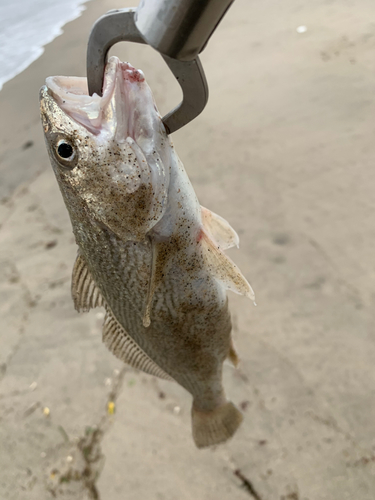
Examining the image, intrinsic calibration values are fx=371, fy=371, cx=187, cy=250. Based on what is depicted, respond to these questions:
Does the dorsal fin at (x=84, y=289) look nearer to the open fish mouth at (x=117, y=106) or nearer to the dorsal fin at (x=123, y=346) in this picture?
the dorsal fin at (x=123, y=346)

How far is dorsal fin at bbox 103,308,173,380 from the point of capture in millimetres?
1664

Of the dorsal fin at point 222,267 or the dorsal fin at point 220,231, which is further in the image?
the dorsal fin at point 220,231

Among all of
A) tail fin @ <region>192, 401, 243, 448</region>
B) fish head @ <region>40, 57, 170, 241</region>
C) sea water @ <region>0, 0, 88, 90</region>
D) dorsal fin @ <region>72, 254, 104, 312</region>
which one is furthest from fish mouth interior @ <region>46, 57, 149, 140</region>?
sea water @ <region>0, 0, 88, 90</region>

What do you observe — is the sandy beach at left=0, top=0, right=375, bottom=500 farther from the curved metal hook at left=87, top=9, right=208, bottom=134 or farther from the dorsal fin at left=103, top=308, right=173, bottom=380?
the curved metal hook at left=87, top=9, right=208, bottom=134

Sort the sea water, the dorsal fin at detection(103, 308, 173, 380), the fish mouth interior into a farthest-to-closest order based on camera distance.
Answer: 1. the sea water
2. the dorsal fin at detection(103, 308, 173, 380)
3. the fish mouth interior

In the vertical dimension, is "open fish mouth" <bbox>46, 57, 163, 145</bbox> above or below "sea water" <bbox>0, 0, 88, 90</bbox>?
above

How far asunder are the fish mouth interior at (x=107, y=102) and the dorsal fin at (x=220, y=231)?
53 centimetres

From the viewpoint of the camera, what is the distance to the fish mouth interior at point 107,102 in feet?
3.48

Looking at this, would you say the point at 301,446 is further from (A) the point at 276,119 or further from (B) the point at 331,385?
(A) the point at 276,119

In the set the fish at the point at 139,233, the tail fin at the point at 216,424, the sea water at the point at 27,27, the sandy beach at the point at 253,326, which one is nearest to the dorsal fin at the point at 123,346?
the fish at the point at 139,233

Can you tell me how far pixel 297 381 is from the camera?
2.61m

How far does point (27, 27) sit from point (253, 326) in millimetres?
9561

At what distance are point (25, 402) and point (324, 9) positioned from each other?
22.8 feet

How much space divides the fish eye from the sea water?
23.9ft
